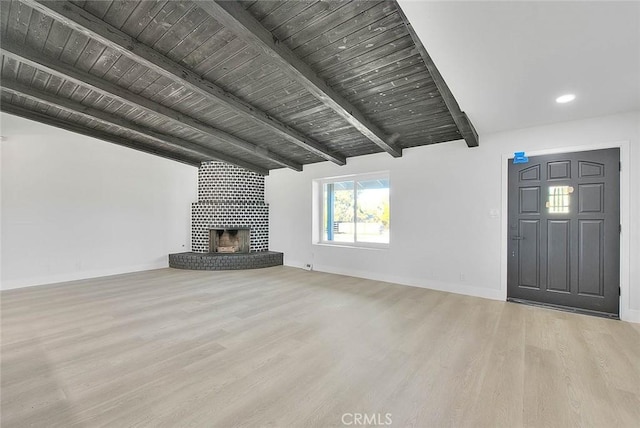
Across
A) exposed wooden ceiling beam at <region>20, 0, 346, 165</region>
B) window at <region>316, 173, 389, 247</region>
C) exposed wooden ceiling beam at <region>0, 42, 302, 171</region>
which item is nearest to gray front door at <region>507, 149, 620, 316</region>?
Answer: window at <region>316, 173, 389, 247</region>

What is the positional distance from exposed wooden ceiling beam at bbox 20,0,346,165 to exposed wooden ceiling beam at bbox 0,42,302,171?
812 millimetres

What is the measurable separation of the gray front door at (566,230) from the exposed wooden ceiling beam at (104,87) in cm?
467

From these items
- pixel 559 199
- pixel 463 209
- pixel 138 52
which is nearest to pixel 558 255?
pixel 559 199

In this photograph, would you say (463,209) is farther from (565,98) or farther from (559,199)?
(565,98)

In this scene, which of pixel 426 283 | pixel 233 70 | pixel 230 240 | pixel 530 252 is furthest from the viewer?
pixel 230 240

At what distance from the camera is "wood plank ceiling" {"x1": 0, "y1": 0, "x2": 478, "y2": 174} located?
228cm

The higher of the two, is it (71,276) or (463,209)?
(463,209)

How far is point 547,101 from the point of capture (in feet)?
9.54

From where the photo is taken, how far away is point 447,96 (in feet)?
9.55

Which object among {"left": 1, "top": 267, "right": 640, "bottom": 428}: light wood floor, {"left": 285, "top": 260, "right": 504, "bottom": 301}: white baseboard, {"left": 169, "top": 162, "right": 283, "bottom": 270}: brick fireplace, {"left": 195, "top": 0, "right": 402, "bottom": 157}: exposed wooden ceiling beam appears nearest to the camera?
{"left": 1, "top": 267, "right": 640, "bottom": 428}: light wood floor

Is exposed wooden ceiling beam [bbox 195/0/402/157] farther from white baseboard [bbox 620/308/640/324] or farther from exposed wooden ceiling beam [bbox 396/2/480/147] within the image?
white baseboard [bbox 620/308/640/324]

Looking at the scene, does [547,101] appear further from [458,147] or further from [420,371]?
[420,371]

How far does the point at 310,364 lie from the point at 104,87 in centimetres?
404

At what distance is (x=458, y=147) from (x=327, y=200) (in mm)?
2980
